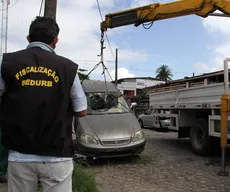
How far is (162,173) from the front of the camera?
22.3 ft

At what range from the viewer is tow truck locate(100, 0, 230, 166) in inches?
307

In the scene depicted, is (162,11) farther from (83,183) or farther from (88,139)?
(83,183)

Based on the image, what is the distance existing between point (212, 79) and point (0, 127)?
7.09 metres

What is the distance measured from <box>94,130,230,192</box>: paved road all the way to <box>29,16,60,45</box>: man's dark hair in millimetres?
3799

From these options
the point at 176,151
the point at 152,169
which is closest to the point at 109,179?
the point at 152,169

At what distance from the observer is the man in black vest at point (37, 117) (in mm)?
2076

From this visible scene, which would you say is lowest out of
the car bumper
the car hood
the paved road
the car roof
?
the paved road

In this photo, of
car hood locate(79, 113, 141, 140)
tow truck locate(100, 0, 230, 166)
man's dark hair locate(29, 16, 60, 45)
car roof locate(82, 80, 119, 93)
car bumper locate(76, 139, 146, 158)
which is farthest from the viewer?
car roof locate(82, 80, 119, 93)

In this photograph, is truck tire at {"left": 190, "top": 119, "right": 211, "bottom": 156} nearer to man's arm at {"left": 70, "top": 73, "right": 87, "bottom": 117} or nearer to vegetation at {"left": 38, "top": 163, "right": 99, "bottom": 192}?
vegetation at {"left": 38, "top": 163, "right": 99, "bottom": 192}

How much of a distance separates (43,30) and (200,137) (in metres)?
7.41

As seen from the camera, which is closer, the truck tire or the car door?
the truck tire

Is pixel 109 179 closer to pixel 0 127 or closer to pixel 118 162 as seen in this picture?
pixel 118 162

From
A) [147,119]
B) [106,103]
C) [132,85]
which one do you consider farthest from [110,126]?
[132,85]

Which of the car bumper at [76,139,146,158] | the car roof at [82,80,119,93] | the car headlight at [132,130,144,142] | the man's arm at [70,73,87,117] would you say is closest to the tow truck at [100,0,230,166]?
the car roof at [82,80,119,93]
